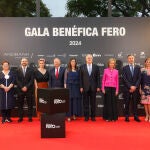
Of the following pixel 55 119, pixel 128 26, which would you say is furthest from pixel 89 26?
pixel 55 119

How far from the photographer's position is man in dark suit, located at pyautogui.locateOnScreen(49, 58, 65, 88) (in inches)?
356

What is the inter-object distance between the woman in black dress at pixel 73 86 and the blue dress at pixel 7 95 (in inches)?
47.9

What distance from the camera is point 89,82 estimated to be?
9047 mm

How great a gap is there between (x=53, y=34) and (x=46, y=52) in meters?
0.47

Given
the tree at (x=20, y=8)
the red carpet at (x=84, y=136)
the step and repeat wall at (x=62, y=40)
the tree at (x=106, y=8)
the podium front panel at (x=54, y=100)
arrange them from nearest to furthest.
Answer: the red carpet at (x=84, y=136) → the podium front panel at (x=54, y=100) → the step and repeat wall at (x=62, y=40) → the tree at (x=20, y=8) → the tree at (x=106, y=8)

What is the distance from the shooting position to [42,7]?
33.8 ft

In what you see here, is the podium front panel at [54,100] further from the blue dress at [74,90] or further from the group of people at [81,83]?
the blue dress at [74,90]

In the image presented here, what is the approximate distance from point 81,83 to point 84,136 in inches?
91.7

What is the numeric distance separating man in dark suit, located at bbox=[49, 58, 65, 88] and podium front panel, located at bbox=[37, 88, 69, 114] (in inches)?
82.2

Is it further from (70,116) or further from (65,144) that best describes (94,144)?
(70,116)

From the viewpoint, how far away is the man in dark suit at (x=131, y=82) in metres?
8.89

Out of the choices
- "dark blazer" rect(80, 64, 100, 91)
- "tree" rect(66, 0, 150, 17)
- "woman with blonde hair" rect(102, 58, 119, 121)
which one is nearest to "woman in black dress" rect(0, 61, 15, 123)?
"dark blazer" rect(80, 64, 100, 91)

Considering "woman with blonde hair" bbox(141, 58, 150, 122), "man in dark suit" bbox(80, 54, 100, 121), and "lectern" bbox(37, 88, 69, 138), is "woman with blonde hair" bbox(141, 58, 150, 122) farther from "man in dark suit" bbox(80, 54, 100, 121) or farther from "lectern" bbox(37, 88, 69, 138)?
"lectern" bbox(37, 88, 69, 138)

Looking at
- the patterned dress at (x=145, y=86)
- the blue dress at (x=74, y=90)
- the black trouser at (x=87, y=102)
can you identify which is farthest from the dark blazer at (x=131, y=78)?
the blue dress at (x=74, y=90)
